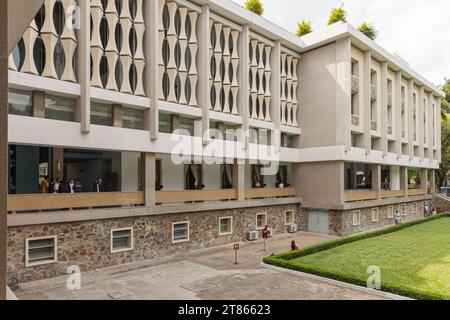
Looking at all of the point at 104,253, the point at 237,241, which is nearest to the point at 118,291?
the point at 104,253

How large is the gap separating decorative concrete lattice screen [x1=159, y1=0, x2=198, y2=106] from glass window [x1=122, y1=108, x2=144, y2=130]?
1.72 metres

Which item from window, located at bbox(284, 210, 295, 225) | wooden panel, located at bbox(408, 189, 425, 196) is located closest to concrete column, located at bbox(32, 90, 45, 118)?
window, located at bbox(284, 210, 295, 225)

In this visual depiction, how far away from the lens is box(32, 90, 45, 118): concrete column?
48.8 ft

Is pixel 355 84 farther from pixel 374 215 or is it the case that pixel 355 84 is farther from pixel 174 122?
pixel 174 122

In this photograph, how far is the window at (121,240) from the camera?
55.1 feet

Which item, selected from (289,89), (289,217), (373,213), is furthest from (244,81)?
(373,213)

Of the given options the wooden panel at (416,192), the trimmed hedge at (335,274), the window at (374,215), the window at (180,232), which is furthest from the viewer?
the wooden panel at (416,192)

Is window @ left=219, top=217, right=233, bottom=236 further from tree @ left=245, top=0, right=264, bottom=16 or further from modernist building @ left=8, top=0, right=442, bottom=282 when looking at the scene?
tree @ left=245, top=0, right=264, bottom=16

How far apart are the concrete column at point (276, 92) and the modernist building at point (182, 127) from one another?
113 mm

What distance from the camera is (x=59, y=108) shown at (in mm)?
16234

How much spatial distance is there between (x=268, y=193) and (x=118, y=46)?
15.3m

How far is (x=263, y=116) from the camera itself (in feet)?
85.9

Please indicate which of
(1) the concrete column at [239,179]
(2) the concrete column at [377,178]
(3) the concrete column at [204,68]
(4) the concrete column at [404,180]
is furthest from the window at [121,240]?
(4) the concrete column at [404,180]

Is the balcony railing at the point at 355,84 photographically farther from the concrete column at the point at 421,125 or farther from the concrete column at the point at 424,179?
the concrete column at the point at 424,179
